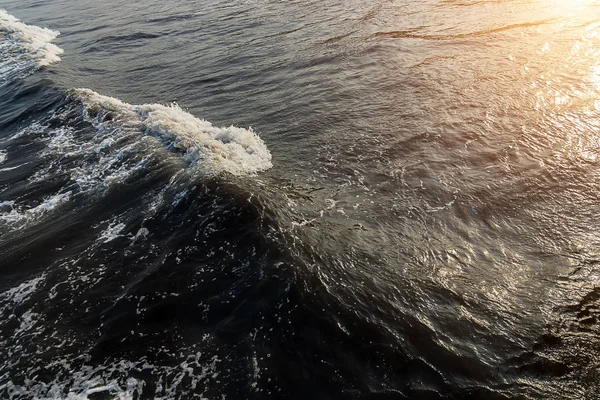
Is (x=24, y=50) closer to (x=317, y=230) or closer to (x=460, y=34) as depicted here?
(x=460, y=34)

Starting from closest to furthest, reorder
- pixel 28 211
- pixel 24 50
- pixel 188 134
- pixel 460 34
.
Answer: pixel 28 211 < pixel 188 134 < pixel 460 34 < pixel 24 50

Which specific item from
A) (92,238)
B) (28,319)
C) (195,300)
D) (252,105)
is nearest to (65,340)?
(28,319)

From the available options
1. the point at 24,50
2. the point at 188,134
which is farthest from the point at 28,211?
the point at 24,50

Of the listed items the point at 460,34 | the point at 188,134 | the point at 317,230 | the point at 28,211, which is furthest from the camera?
the point at 460,34

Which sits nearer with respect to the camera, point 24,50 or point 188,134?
point 188,134

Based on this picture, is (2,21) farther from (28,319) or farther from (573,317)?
(573,317)

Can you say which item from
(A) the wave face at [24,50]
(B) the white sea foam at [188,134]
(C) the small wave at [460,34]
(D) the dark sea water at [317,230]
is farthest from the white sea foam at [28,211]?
(C) the small wave at [460,34]

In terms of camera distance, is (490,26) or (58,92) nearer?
(58,92)
